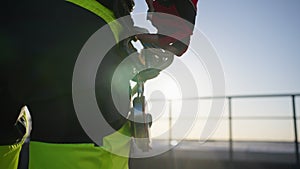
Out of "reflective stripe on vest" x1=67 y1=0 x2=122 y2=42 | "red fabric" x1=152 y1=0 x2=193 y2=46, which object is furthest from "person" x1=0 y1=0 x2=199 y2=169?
"red fabric" x1=152 y1=0 x2=193 y2=46

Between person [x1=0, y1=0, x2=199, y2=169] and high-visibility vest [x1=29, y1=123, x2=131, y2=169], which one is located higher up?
person [x1=0, y1=0, x2=199, y2=169]

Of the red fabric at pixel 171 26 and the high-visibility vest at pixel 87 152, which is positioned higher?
the red fabric at pixel 171 26

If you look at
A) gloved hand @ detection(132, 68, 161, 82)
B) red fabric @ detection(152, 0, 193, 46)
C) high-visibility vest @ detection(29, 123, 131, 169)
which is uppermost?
red fabric @ detection(152, 0, 193, 46)

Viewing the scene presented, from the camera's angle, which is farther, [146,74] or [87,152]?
[146,74]

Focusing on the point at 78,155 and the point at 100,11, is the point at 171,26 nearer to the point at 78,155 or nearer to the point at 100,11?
the point at 100,11

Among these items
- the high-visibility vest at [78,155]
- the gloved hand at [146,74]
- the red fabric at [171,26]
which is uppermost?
the red fabric at [171,26]

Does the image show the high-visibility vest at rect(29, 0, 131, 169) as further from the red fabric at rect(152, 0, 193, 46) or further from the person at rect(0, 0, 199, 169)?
the red fabric at rect(152, 0, 193, 46)

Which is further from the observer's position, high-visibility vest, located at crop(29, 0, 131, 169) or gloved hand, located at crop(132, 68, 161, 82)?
gloved hand, located at crop(132, 68, 161, 82)

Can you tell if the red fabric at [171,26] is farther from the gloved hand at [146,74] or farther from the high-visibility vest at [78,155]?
the high-visibility vest at [78,155]

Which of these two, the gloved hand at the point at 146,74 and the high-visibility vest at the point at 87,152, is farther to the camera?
the gloved hand at the point at 146,74

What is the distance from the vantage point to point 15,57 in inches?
34.2

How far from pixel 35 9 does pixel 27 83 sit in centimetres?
18

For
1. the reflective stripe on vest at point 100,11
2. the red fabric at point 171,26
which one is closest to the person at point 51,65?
the reflective stripe on vest at point 100,11

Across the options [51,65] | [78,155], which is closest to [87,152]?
[78,155]
